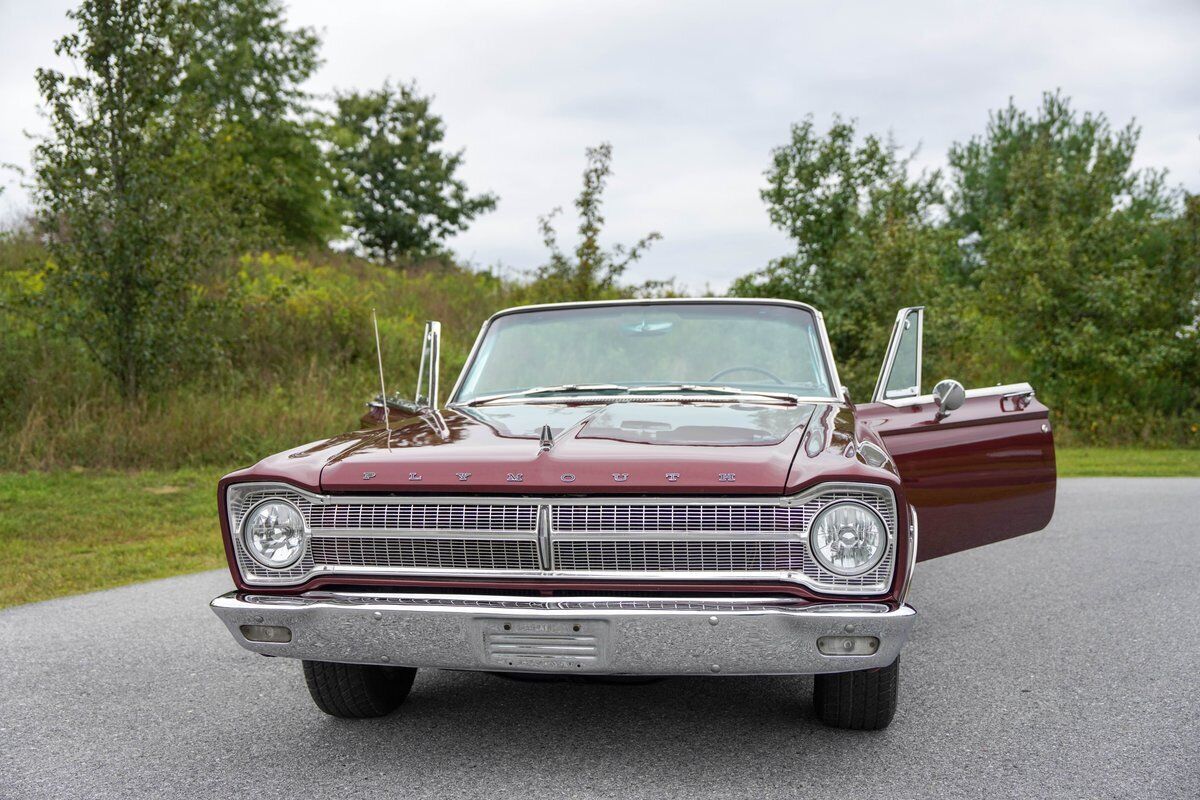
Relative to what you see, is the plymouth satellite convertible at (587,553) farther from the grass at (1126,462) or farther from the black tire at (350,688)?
the grass at (1126,462)

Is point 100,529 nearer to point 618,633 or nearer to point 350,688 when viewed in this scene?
point 350,688

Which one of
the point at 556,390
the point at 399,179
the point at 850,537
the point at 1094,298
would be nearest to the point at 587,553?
the point at 850,537

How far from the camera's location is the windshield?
4715 millimetres

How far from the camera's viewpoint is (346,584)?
341 cm

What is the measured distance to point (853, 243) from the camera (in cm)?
1981

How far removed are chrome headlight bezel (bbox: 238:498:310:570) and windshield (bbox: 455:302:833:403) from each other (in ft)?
4.68

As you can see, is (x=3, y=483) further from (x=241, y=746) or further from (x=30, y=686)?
(x=241, y=746)

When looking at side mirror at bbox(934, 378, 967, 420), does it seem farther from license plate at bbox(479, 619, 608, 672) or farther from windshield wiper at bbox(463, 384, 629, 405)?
license plate at bbox(479, 619, 608, 672)

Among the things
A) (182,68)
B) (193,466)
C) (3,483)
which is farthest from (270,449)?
(182,68)

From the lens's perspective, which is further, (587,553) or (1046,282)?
(1046,282)

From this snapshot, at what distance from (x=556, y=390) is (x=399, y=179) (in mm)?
37561

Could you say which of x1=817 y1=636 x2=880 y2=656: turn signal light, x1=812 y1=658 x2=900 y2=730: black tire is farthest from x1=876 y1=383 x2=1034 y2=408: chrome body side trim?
x1=817 y1=636 x2=880 y2=656: turn signal light

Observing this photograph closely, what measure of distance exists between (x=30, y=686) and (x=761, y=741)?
3.14 meters

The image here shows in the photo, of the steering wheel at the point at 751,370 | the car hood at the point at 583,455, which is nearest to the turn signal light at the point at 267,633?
the car hood at the point at 583,455
